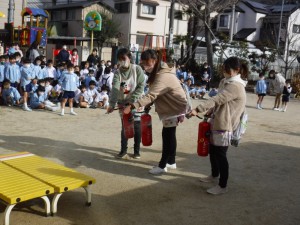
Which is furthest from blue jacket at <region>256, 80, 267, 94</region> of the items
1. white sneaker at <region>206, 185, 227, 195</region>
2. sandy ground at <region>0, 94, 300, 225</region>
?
white sneaker at <region>206, 185, 227, 195</region>

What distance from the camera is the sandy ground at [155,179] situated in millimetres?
3646

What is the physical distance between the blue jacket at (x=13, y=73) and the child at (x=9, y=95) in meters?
0.16

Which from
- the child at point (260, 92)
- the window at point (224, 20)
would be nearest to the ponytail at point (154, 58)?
the child at point (260, 92)

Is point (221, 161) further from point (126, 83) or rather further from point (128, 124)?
point (126, 83)

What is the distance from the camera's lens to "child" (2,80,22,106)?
32.4ft

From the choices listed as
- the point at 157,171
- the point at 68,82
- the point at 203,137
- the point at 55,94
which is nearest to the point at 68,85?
the point at 68,82

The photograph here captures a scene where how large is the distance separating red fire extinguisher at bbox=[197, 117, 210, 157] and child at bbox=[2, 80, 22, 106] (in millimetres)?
6855

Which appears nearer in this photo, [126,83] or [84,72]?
[126,83]

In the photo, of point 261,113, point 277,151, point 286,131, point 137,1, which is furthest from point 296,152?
point 137,1

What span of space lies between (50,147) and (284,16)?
3226 centimetres

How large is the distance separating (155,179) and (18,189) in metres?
1.90

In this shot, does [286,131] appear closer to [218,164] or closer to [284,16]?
[218,164]

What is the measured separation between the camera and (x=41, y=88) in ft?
32.9

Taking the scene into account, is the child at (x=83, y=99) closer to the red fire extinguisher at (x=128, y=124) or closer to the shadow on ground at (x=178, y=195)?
the shadow on ground at (x=178, y=195)
